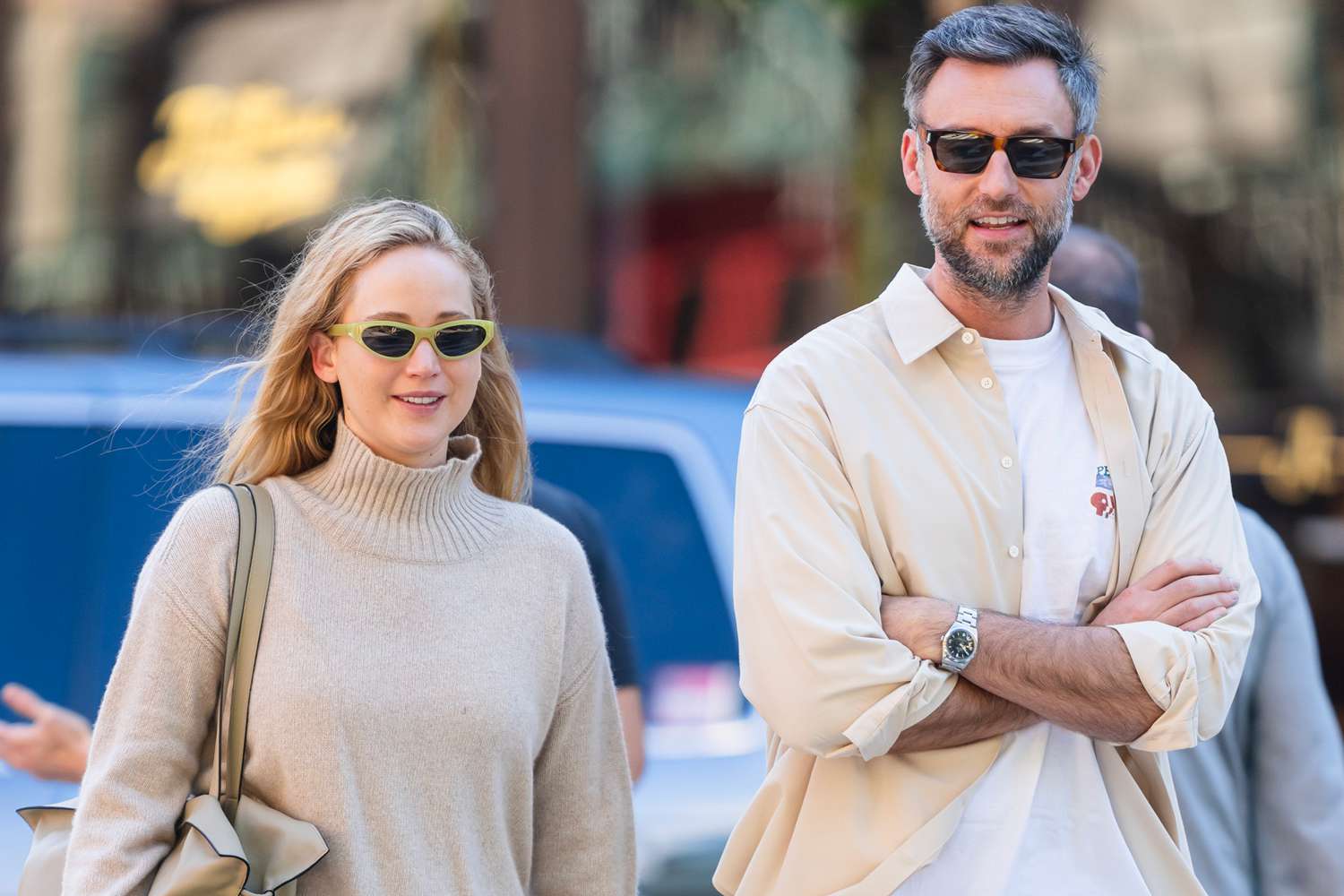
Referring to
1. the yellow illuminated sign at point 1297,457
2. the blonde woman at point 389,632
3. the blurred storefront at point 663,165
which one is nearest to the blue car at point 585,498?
the blonde woman at point 389,632

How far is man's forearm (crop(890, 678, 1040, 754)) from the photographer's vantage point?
2.60m

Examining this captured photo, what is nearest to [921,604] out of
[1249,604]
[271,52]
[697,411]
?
[1249,604]

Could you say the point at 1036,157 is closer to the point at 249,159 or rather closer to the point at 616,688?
the point at 616,688

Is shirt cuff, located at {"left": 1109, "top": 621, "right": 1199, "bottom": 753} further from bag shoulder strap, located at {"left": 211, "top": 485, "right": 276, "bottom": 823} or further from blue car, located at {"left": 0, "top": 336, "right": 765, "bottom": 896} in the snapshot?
blue car, located at {"left": 0, "top": 336, "right": 765, "bottom": 896}

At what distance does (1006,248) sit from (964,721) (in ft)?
2.36

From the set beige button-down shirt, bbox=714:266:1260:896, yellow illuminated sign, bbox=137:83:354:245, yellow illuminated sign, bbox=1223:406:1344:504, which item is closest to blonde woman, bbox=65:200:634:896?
beige button-down shirt, bbox=714:266:1260:896

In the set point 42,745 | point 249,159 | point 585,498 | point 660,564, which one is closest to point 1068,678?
point 660,564

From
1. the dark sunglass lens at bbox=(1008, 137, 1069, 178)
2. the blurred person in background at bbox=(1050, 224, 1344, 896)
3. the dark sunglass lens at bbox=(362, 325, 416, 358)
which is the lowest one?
the blurred person in background at bbox=(1050, 224, 1344, 896)

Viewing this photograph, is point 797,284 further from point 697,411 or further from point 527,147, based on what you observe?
point 697,411

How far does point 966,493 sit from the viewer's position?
2.69 meters

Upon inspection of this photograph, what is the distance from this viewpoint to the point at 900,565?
271cm

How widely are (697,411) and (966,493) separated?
1.80 meters

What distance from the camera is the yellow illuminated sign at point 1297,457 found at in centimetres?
776

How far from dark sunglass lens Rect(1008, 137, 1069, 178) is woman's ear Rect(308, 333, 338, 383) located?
108 centimetres
